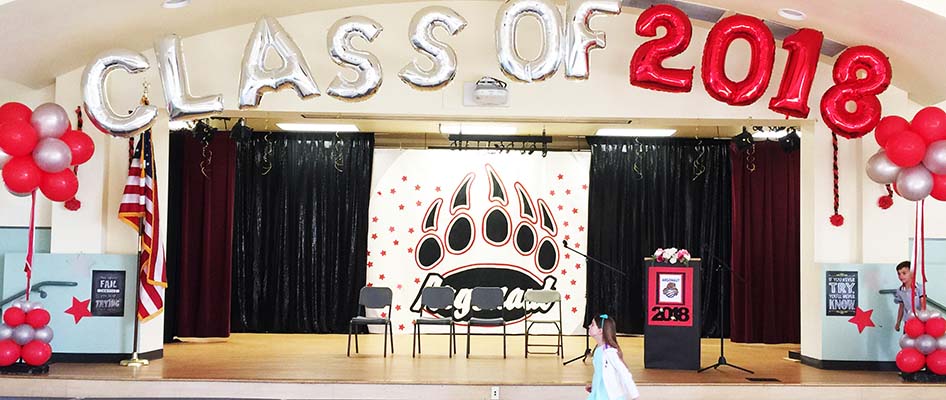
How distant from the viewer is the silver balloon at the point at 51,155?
293 inches

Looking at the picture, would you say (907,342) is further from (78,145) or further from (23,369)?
(23,369)

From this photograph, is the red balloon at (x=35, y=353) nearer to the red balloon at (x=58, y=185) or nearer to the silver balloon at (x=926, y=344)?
the red balloon at (x=58, y=185)

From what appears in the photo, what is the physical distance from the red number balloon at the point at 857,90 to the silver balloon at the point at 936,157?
1.65 ft

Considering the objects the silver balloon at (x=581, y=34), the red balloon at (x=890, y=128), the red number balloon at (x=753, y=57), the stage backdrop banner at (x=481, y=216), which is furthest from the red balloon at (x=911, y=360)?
the stage backdrop banner at (x=481, y=216)

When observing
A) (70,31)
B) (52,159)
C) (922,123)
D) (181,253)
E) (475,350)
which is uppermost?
(70,31)

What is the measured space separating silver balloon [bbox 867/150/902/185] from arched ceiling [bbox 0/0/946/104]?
944mm

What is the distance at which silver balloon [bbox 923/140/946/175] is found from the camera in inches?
294

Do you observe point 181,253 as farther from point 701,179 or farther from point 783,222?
point 783,222

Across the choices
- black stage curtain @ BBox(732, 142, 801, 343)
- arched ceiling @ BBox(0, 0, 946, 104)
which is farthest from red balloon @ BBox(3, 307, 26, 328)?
black stage curtain @ BBox(732, 142, 801, 343)

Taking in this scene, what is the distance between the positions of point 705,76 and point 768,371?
2985 mm

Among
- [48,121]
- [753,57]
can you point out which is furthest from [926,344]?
[48,121]

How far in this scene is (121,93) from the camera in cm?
905

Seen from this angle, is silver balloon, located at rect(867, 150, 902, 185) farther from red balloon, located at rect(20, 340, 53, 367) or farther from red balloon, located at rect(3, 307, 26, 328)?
red balloon, located at rect(3, 307, 26, 328)

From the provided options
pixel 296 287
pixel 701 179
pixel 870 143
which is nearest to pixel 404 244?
pixel 296 287
